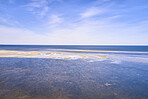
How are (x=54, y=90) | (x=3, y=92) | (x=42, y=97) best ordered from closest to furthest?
1. (x=42, y=97)
2. (x=3, y=92)
3. (x=54, y=90)

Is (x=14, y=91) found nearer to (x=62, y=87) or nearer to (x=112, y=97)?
(x=62, y=87)

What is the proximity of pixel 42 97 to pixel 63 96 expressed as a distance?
138cm

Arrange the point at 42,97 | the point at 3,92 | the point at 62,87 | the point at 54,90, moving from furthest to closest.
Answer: the point at 62,87, the point at 54,90, the point at 3,92, the point at 42,97

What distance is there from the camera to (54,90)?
7.70 metres

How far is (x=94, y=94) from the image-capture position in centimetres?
715

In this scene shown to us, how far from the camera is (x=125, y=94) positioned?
727cm

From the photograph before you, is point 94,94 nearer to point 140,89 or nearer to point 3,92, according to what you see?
point 140,89

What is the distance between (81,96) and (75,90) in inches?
39.6

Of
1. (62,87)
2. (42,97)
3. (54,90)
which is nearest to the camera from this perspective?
(42,97)

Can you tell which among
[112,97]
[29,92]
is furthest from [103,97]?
[29,92]

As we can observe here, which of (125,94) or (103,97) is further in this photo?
(125,94)

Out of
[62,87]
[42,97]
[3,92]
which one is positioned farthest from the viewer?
[62,87]

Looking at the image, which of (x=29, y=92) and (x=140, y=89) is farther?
(x=140, y=89)

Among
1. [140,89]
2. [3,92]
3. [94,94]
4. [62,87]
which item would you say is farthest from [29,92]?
[140,89]
